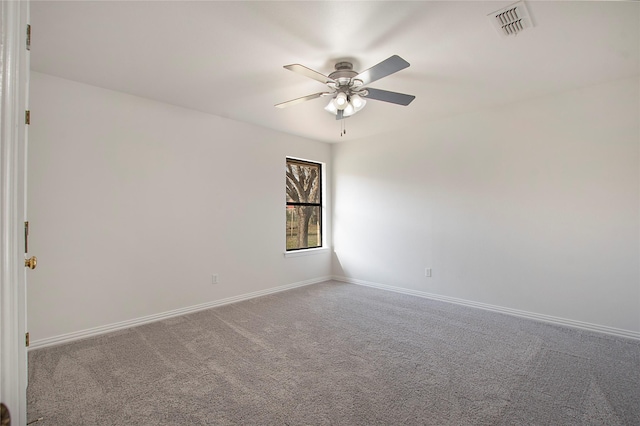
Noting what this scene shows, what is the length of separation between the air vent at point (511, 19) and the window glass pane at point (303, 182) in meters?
3.39

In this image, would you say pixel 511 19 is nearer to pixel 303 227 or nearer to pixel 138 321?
pixel 303 227

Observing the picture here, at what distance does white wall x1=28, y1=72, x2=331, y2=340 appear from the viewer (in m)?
2.76

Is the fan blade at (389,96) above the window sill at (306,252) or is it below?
above

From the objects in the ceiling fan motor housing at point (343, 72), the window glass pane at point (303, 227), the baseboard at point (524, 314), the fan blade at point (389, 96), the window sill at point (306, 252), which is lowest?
the baseboard at point (524, 314)

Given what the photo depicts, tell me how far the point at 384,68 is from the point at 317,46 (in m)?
0.55

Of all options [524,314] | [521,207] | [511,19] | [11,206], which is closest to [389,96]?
[511,19]

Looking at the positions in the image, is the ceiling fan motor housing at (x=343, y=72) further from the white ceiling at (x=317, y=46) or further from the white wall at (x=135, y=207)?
the white wall at (x=135, y=207)

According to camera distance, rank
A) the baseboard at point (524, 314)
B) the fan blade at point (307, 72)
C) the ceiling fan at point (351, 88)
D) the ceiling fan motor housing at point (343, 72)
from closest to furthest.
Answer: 1. the fan blade at point (307, 72)
2. the ceiling fan at point (351, 88)
3. the ceiling fan motor housing at point (343, 72)
4. the baseboard at point (524, 314)

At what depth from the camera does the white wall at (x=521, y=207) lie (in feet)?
9.79

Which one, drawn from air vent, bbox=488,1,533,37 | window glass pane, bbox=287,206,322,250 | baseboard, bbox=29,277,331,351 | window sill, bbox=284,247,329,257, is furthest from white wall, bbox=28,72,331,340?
air vent, bbox=488,1,533,37

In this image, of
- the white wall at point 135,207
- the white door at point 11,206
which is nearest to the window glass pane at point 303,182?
the white wall at point 135,207

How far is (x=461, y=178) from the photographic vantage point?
4.00m

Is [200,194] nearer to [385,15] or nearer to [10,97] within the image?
[385,15]

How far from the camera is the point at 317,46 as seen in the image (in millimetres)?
2312
